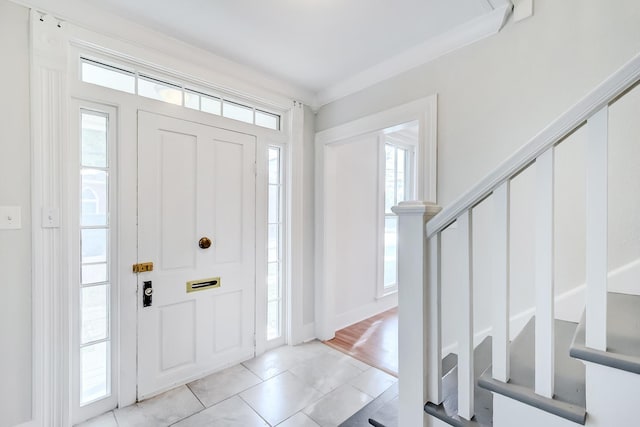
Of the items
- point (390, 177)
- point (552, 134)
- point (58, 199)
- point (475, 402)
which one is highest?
point (390, 177)

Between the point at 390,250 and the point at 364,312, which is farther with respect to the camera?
the point at 390,250

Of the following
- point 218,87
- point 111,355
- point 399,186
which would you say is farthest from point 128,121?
point 399,186

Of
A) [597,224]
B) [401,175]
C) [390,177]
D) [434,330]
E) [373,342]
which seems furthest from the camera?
[401,175]

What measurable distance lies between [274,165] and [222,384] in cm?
191

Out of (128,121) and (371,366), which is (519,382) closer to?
(371,366)

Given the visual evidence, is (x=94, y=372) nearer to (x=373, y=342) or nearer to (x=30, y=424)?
(x=30, y=424)

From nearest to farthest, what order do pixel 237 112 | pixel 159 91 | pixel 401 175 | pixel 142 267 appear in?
pixel 142 267 → pixel 159 91 → pixel 237 112 → pixel 401 175

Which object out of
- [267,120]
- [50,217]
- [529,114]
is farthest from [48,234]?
[529,114]

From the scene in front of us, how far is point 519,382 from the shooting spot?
0.95 meters

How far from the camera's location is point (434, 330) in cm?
112

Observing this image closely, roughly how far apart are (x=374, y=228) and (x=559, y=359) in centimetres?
267

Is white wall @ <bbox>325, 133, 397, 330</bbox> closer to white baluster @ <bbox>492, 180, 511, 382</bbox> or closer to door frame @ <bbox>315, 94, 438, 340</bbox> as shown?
door frame @ <bbox>315, 94, 438, 340</bbox>

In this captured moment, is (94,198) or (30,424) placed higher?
(94,198)

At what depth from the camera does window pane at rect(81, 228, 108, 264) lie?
71.1 inches
